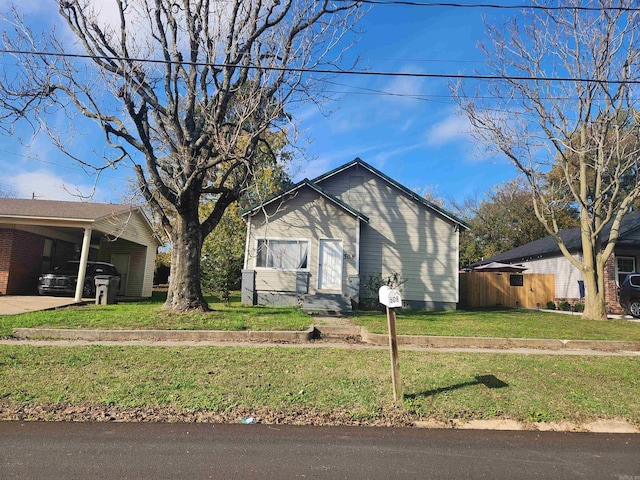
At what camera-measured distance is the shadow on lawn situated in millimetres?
5750

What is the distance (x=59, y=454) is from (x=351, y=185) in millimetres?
15164

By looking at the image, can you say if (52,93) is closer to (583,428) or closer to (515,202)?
(583,428)

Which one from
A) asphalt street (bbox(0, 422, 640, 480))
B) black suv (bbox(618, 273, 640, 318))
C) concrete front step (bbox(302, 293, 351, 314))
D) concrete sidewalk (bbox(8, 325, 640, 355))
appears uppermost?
black suv (bbox(618, 273, 640, 318))

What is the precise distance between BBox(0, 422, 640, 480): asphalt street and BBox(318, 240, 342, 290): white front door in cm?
1109

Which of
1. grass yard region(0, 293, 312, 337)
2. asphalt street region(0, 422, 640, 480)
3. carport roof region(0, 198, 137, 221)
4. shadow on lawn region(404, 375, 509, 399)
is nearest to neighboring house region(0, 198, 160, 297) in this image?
carport roof region(0, 198, 137, 221)

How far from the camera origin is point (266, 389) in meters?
5.77

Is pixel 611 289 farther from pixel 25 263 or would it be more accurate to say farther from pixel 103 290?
pixel 25 263

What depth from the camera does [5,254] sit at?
16.7 metres

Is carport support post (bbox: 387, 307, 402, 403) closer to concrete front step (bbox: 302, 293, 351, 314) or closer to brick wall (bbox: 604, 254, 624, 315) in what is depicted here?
concrete front step (bbox: 302, 293, 351, 314)

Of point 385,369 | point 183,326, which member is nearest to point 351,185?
point 183,326

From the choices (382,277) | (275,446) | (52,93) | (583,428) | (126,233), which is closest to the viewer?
(275,446)

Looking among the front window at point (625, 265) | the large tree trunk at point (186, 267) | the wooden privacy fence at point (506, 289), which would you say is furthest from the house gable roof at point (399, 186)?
the front window at point (625, 265)

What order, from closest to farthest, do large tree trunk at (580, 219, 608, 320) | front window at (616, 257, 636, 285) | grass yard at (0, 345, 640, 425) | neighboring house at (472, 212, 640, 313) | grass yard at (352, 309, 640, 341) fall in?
1. grass yard at (0, 345, 640, 425)
2. grass yard at (352, 309, 640, 341)
3. large tree trunk at (580, 219, 608, 320)
4. neighboring house at (472, 212, 640, 313)
5. front window at (616, 257, 636, 285)

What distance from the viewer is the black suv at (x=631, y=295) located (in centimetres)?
1728
